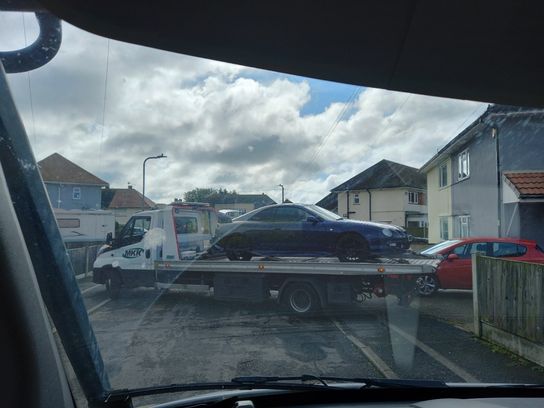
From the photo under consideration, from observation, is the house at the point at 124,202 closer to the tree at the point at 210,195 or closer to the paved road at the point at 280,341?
the tree at the point at 210,195

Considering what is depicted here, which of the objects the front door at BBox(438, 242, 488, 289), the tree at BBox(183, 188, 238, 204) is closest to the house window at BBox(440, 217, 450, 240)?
the front door at BBox(438, 242, 488, 289)

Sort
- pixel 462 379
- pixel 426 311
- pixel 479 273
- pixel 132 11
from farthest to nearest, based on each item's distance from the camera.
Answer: pixel 426 311
pixel 479 273
pixel 462 379
pixel 132 11

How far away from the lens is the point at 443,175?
3.35 metres

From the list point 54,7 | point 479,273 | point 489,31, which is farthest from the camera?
point 479,273

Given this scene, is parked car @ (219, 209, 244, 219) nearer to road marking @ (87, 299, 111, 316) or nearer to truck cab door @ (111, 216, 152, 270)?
truck cab door @ (111, 216, 152, 270)

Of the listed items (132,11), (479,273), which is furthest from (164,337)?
(479,273)

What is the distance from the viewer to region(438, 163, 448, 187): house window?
3195 mm

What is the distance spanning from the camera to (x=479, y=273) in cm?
339

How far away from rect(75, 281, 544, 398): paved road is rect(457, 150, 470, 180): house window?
2.76 feet

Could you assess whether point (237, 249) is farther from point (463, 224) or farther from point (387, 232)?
point (463, 224)

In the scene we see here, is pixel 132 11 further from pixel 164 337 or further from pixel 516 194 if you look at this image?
pixel 516 194

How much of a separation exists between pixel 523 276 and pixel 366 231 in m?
1.08

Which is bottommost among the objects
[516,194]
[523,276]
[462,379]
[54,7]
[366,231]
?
[462,379]

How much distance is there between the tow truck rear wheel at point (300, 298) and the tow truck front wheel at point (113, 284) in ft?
4.19
